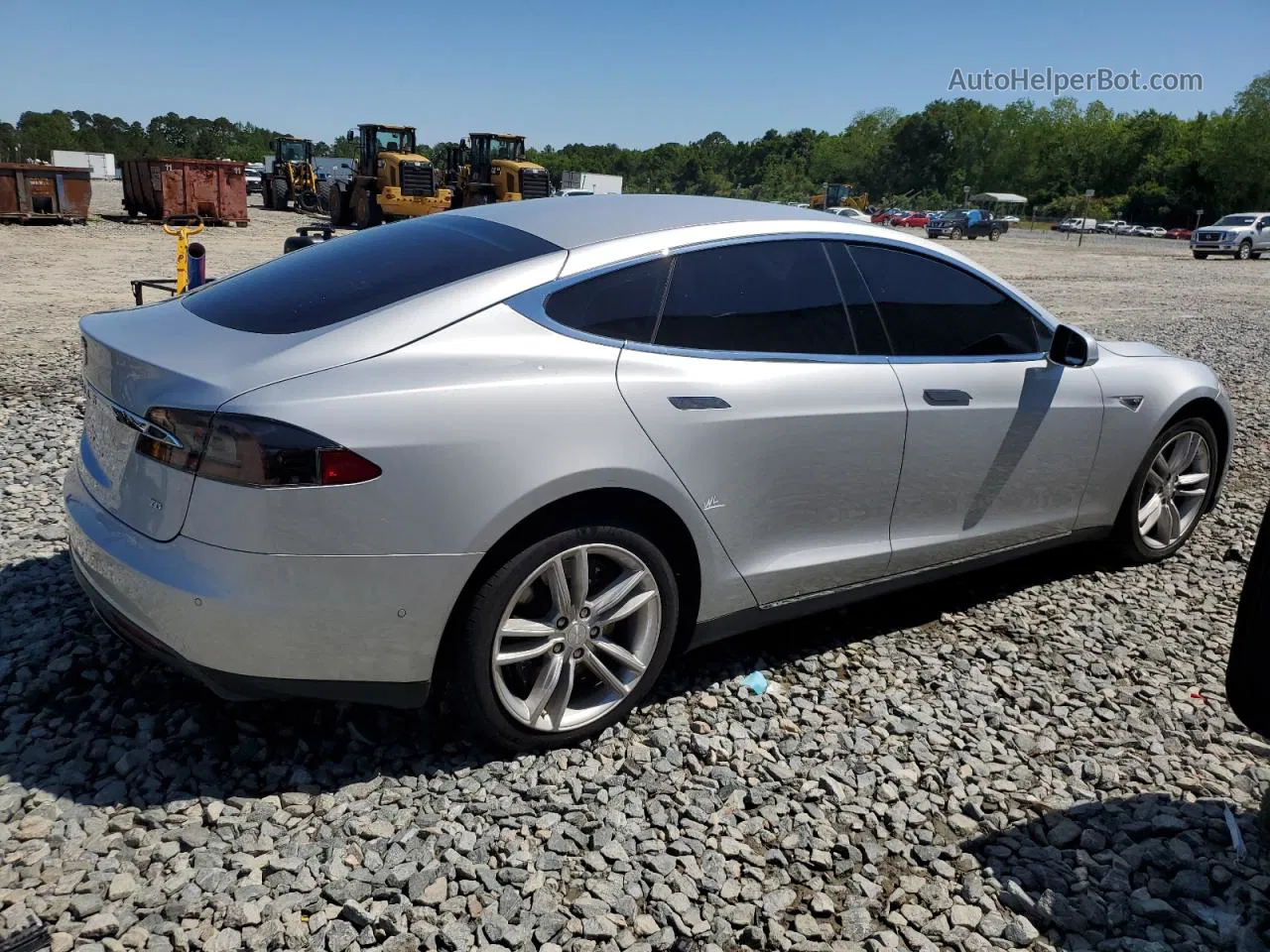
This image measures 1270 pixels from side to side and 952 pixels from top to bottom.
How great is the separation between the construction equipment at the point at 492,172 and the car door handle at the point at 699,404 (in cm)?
2895

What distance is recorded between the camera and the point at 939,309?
387 cm

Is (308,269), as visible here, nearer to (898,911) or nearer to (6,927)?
(6,927)

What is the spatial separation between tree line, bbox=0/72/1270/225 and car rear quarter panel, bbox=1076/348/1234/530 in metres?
87.4

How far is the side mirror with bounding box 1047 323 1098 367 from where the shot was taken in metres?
4.07

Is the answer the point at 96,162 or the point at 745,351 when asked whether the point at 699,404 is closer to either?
the point at 745,351

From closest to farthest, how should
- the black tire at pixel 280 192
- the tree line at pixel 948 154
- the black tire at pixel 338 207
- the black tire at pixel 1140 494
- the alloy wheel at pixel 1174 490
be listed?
1. the black tire at pixel 1140 494
2. the alloy wheel at pixel 1174 490
3. the black tire at pixel 338 207
4. the black tire at pixel 280 192
5. the tree line at pixel 948 154

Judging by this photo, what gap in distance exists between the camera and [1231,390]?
970 cm

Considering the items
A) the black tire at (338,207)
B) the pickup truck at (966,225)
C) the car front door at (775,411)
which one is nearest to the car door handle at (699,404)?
the car front door at (775,411)

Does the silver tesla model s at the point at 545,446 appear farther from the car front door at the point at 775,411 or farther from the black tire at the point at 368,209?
the black tire at the point at 368,209

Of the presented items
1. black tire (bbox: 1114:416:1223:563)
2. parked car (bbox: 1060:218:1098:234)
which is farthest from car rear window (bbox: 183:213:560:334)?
parked car (bbox: 1060:218:1098:234)

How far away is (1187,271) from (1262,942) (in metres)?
33.6

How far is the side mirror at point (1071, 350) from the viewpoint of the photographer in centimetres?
407

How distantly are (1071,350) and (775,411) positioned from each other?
5.29ft

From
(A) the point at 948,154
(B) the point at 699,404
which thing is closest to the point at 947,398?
(B) the point at 699,404
